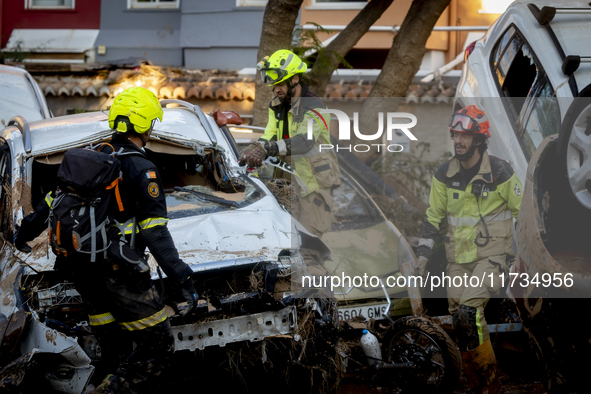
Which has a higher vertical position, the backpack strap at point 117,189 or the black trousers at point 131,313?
the backpack strap at point 117,189

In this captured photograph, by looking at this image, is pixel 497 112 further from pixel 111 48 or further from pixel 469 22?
pixel 111 48

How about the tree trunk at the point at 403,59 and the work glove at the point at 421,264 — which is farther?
the tree trunk at the point at 403,59

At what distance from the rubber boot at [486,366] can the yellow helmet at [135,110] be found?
2397 millimetres

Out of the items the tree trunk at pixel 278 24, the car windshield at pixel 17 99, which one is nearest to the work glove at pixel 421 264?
the tree trunk at pixel 278 24

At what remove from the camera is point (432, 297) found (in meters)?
4.67

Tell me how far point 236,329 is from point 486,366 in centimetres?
157

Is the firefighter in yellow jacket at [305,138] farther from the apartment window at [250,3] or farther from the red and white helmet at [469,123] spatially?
the apartment window at [250,3]

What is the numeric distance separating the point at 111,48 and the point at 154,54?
1.00m

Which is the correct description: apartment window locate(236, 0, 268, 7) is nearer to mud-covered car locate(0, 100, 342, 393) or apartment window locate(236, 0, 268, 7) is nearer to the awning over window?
the awning over window

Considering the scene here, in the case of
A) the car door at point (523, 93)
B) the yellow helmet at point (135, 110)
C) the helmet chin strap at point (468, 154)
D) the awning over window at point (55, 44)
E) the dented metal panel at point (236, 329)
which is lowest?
the dented metal panel at point (236, 329)

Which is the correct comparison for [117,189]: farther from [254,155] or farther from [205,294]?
[254,155]

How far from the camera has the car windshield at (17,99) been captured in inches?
245

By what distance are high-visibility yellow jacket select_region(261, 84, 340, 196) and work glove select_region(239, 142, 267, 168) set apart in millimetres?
233

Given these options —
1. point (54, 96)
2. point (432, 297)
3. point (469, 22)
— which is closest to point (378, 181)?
point (432, 297)
